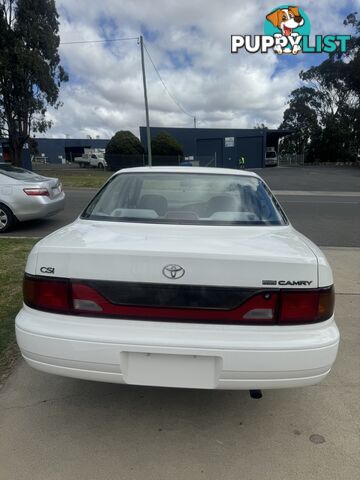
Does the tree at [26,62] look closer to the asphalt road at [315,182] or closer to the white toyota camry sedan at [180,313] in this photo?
the asphalt road at [315,182]

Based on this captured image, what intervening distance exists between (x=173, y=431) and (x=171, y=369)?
0.58 m

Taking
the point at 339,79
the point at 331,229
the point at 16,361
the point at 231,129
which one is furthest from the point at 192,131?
the point at 16,361

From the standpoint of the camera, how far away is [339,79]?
53.9m

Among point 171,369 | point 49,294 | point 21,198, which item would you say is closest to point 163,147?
point 21,198

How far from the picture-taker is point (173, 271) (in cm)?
204

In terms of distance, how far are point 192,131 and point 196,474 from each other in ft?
146

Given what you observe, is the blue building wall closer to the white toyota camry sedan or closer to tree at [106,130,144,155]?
tree at [106,130,144,155]

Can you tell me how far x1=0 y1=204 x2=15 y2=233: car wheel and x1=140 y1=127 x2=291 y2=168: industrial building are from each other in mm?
37387

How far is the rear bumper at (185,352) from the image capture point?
2031 mm

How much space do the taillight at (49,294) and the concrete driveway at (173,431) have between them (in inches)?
31.6

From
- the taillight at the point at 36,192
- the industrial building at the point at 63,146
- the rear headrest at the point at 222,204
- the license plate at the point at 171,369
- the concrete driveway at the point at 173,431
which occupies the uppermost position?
the industrial building at the point at 63,146

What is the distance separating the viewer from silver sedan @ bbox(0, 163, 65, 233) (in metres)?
7.88

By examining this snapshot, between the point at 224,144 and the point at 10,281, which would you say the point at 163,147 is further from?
the point at 10,281

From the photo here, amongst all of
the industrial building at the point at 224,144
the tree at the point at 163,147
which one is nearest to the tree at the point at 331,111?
the industrial building at the point at 224,144
